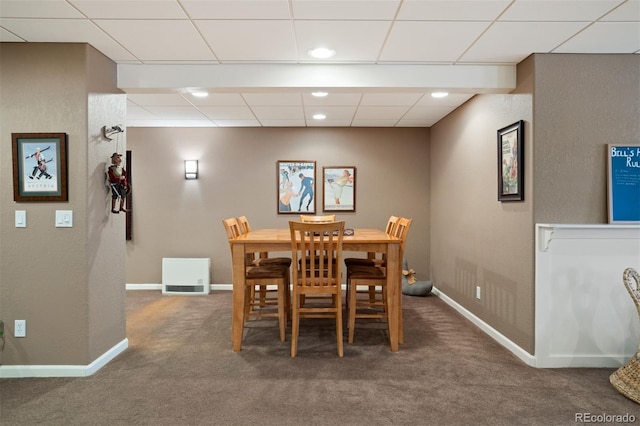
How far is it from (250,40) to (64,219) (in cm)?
183

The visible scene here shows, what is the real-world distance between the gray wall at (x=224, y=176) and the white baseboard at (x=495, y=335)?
5.33ft

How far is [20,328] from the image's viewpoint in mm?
2641

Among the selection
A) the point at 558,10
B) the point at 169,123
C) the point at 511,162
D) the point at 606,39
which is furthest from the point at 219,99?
the point at 606,39

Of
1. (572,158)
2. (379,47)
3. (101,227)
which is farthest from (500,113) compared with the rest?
(101,227)

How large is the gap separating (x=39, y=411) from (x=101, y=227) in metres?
1.23

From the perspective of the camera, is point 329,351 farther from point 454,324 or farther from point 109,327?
point 109,327

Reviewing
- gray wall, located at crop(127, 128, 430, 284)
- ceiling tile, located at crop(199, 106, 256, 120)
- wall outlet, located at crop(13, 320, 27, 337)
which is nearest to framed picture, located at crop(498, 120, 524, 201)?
gray wall, located at crop(127, 128, 430, 284)

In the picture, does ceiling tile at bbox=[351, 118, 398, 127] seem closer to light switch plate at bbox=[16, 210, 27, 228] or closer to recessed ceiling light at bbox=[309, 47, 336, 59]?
recessed ceiling light at bbox=[309, 47, 336, 59]

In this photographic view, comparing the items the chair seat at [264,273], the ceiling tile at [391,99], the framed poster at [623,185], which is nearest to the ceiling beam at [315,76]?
the ceiling tile at [391,99]

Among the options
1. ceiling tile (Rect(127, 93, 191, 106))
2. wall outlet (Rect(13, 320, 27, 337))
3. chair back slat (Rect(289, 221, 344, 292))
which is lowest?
wall outlet (Rect(13, 320, 27, 337))

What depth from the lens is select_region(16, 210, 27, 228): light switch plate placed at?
2635mm

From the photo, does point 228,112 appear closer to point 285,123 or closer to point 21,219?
point 285,123

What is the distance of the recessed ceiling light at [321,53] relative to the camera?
9.16 ft

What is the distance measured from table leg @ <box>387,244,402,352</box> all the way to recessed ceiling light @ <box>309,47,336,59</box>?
5.21 feet
